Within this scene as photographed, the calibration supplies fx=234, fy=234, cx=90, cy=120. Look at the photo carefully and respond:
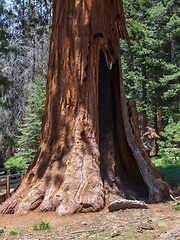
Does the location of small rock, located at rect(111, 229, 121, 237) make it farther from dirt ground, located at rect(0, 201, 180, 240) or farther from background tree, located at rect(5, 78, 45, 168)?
background tree, located at rect(5, 78, 45, 168)

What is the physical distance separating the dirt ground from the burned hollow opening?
131 cm

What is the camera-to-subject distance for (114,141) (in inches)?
257

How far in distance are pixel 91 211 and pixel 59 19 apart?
5.03m

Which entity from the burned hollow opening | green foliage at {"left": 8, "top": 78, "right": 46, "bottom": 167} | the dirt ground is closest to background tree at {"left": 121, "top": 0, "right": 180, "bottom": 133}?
green foliage at {"left": 8, "top": 78, "right": 46, "bottom": 167}

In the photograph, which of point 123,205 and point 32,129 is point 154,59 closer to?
point 32,129

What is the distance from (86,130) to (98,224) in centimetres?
222

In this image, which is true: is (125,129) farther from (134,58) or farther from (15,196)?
(134,58)

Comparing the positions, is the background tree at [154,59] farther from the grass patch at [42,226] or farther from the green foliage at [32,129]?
the grass patch at [42,226]

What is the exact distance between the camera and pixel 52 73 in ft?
20.8

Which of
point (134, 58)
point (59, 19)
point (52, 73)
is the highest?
point (134, 58)

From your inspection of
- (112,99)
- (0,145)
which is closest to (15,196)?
(112,99)

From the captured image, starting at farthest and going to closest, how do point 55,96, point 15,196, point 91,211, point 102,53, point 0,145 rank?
point 0,145, point 102,53, point 55,96, point 15,196, point 91,211

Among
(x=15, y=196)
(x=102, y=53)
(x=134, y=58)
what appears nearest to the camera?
(x=15, y=196)

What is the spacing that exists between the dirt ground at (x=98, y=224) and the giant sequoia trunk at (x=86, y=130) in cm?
26
